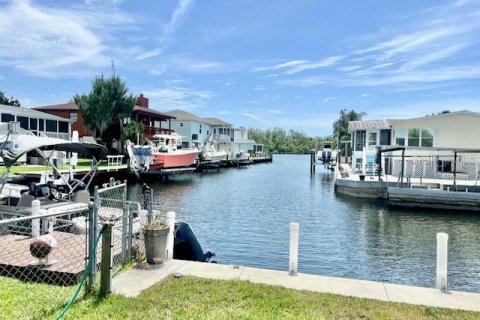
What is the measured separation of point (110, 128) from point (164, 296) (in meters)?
44.7

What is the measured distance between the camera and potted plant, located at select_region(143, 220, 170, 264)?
23.9ft

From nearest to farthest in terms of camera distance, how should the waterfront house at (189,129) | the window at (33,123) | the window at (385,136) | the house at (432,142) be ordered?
the house at (432,142) → the window at (385,136) → the window at (33,123) → the waterfront house at (189,129)

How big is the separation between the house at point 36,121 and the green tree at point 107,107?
132 inches

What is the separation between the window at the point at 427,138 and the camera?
1356 inches

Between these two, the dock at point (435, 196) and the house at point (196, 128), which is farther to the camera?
the house at point (196, 128)

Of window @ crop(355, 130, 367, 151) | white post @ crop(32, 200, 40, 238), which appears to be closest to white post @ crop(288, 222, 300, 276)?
white post @ crop(32, 200, 40, 238)

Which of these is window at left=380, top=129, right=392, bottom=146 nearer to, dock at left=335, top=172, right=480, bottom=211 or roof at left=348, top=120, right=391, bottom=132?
roof at left=348, top=120, right=391, bottom=132

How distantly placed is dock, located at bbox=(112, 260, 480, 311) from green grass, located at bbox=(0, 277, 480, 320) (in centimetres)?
32

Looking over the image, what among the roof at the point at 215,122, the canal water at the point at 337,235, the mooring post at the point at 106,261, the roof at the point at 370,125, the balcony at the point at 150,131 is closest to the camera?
the mooring post at the point at 106,261

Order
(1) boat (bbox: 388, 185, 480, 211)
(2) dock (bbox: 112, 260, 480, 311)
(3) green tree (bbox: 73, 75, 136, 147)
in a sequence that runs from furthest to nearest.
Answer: (3) green tree (bbox: 73, 75, 136, 147) → (1) boat (bbox: 388, 185, 480, 211) → (2) dock (bbox: 112, 260, 480, 311)

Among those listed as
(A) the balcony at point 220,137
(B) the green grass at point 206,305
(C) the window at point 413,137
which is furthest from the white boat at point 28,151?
(A) the balcony at point 220,137

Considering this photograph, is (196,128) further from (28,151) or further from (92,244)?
(92,244)

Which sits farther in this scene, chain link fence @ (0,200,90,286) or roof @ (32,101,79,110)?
roof @ (32,101,79,110)

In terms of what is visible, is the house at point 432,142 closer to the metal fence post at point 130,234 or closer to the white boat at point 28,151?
the white boat at point 28,151
